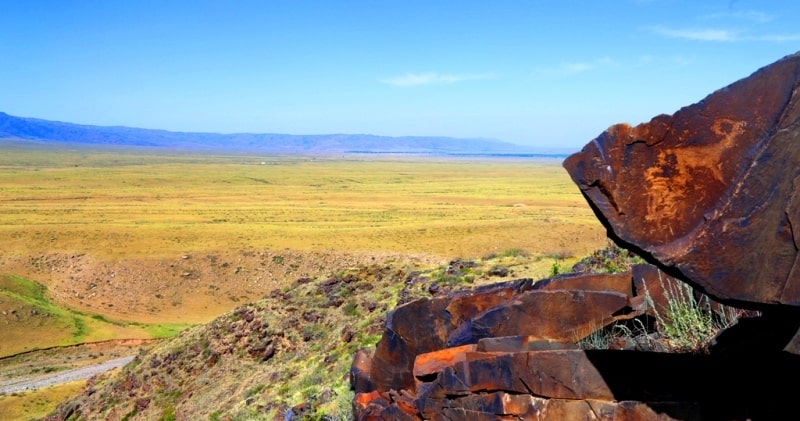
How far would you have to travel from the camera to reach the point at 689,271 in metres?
4.77

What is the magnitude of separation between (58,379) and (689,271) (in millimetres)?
33556

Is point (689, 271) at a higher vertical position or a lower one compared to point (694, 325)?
higher

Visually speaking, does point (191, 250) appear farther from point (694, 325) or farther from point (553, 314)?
point (694, 325)

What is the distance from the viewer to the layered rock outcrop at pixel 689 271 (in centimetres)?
460

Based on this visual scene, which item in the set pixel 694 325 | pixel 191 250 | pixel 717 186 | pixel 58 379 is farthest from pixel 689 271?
pixel 191 250

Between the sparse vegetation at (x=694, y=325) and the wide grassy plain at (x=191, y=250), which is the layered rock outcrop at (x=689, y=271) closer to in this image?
the sparse vegetation at (x=694, y=325)

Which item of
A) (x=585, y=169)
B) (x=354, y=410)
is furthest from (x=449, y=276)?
(x=585, y=169)

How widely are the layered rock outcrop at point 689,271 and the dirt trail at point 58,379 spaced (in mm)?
28313

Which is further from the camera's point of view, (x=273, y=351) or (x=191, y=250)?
(x=191, y=250)

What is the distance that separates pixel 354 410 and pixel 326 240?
45604 mm

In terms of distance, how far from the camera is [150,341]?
36.8 m

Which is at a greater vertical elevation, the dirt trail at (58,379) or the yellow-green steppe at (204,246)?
the yellow-green steppe at (204,246)

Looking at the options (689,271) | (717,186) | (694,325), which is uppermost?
(717,186)

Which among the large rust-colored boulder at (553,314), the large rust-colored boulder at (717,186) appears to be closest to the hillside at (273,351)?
the large rust-colored boulder at (553,314)
